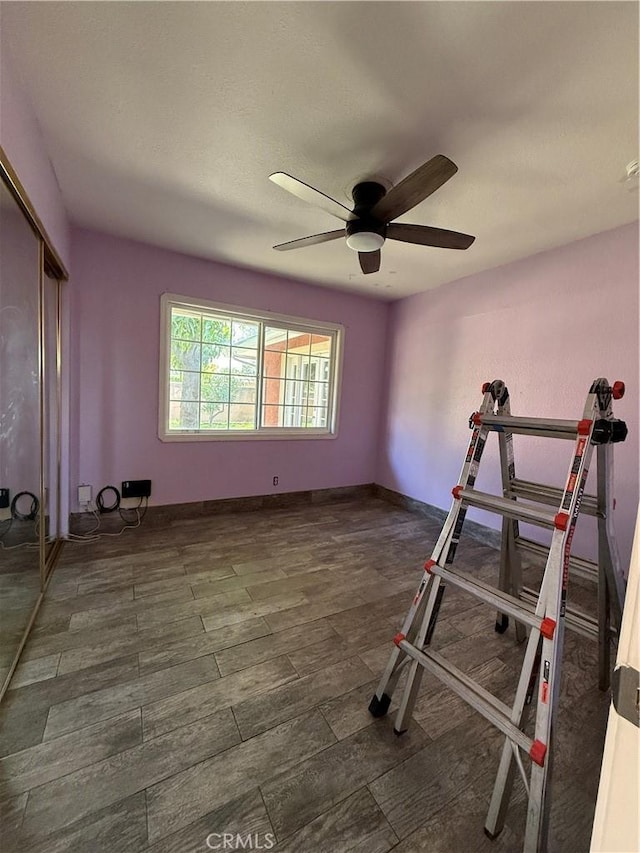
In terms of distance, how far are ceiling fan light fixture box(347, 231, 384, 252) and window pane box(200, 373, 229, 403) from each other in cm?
219

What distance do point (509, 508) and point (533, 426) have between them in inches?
13.3

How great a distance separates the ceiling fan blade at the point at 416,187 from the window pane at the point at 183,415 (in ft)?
8.41

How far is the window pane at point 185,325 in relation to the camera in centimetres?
350

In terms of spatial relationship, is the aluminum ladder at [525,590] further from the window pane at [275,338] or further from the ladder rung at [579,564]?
the window pane at [275,338]

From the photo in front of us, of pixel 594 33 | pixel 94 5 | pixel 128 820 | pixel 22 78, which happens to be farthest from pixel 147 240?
pixel 128 820

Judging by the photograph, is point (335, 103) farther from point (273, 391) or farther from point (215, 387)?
point (273, 391)

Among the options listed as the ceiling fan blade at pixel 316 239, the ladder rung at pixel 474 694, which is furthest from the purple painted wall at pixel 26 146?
the ladder rung at pixel 474 694

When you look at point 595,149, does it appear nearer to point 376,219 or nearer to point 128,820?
point 376,219

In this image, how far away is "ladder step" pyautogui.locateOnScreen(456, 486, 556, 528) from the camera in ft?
4.18

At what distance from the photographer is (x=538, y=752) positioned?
0.99m

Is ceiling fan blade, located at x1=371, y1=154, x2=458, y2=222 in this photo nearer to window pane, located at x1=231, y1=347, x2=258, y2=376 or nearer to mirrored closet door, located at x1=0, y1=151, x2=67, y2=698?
mirrored closet door, located at x1=0, y1=151, x2=67, y2=698

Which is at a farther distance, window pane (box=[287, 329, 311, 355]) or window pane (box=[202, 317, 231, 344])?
window pane (box=[287, 329, 311, 355])

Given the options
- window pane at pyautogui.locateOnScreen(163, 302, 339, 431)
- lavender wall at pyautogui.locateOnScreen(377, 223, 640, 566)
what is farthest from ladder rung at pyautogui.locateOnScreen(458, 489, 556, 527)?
window pane at pyautogui.locateOnScreen(163, 302, 339, 431)

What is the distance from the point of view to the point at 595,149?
5.77ft
